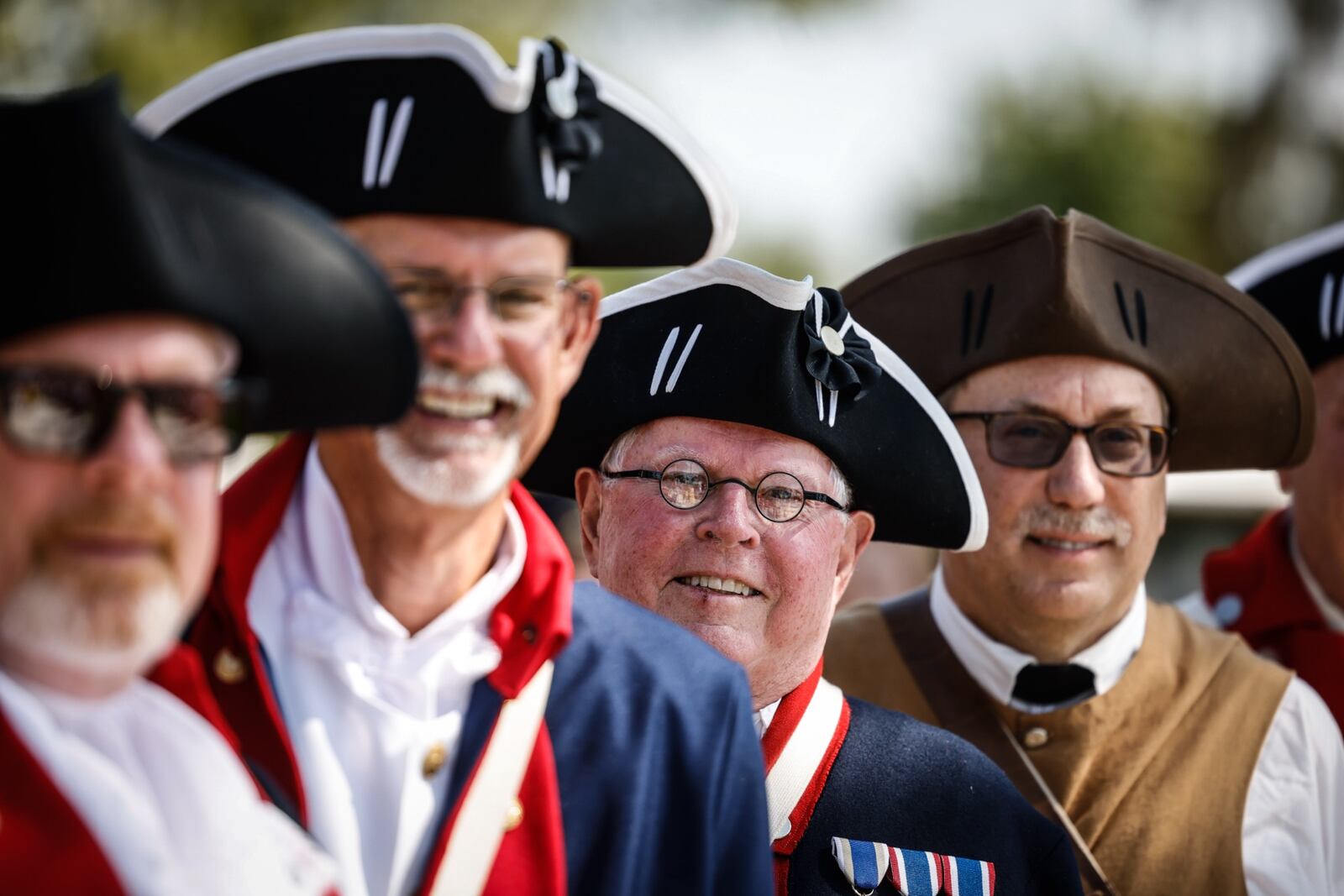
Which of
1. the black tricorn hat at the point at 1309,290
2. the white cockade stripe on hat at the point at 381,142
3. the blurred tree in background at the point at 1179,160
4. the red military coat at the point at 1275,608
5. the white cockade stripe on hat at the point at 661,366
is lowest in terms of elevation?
the red military coat at the point at 1275,608

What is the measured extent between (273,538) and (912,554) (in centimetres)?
472

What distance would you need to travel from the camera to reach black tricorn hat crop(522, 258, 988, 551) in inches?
136

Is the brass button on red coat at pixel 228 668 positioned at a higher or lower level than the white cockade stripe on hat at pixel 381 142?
lower

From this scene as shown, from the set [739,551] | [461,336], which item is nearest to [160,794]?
[461,336]

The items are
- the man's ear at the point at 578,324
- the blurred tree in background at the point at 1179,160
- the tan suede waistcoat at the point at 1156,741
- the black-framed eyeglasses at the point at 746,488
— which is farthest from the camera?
the blurred tree in background at the point at 1179,160

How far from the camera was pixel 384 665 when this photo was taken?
7.82 feet

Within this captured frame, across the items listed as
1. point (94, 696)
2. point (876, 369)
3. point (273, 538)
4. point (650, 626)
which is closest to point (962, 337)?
point (876, 369)

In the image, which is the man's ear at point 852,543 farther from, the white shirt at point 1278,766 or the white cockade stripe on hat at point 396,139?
the white cockade stripe on hat at point 396,139

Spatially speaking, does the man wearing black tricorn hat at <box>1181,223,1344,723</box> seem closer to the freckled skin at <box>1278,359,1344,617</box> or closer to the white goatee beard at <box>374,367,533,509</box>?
the freckled skin at <box>1278,359,1344,617</box>

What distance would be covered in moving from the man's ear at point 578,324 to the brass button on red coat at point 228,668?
62 centimetres

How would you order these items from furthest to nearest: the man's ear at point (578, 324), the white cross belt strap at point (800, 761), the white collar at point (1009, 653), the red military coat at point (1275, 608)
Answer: the red military coat at point (1275, 608) → the white collar at point (1009, 653) → the white cross belt strap at point (800, 761) → the man's ear at point (578, 324)

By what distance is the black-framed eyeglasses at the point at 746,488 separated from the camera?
11.3ft

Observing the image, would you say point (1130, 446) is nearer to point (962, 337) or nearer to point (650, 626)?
point (962, 337)

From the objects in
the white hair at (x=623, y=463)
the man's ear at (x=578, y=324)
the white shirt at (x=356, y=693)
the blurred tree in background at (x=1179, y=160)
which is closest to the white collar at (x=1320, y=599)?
the white hair at (x=623, y=463)
